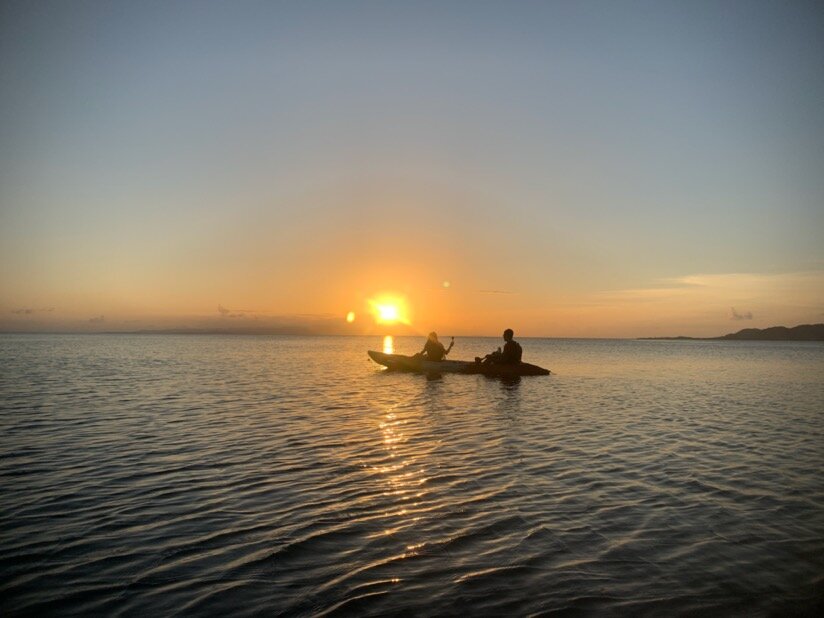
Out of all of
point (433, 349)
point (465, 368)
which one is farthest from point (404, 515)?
point (433, 349)

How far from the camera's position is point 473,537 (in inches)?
301

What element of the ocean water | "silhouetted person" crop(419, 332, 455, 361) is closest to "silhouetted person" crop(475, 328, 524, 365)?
"silhouetted person" crop(419, 332, 455, 361)

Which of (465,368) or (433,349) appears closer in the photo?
(465,368)

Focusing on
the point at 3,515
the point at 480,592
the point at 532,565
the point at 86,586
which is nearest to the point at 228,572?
the point at 86,586

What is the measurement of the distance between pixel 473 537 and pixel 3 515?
7612mm

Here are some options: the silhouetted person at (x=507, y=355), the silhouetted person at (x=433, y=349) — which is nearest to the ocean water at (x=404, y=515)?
the silhouetted person at (x=507, y=355)

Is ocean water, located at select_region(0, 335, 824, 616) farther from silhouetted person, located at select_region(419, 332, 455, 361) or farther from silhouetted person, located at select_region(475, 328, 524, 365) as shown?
silhouetted person, located at select_region(419, 332, 455, 361)

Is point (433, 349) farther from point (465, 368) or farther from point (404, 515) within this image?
point (404, 515)

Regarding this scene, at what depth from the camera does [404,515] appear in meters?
8.61

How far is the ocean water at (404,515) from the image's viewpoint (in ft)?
19.3

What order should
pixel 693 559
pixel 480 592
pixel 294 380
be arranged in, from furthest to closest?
1. pixel 294 380
2. pixel 693 559
3. pixel 480 592

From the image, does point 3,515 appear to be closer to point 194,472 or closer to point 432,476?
point 194,472

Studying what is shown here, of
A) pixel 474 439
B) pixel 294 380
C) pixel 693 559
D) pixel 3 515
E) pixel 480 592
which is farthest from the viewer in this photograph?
pixel 294 380

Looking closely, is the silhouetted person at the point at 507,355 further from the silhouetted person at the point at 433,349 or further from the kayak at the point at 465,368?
the silhouetted person at the point at 433,349
